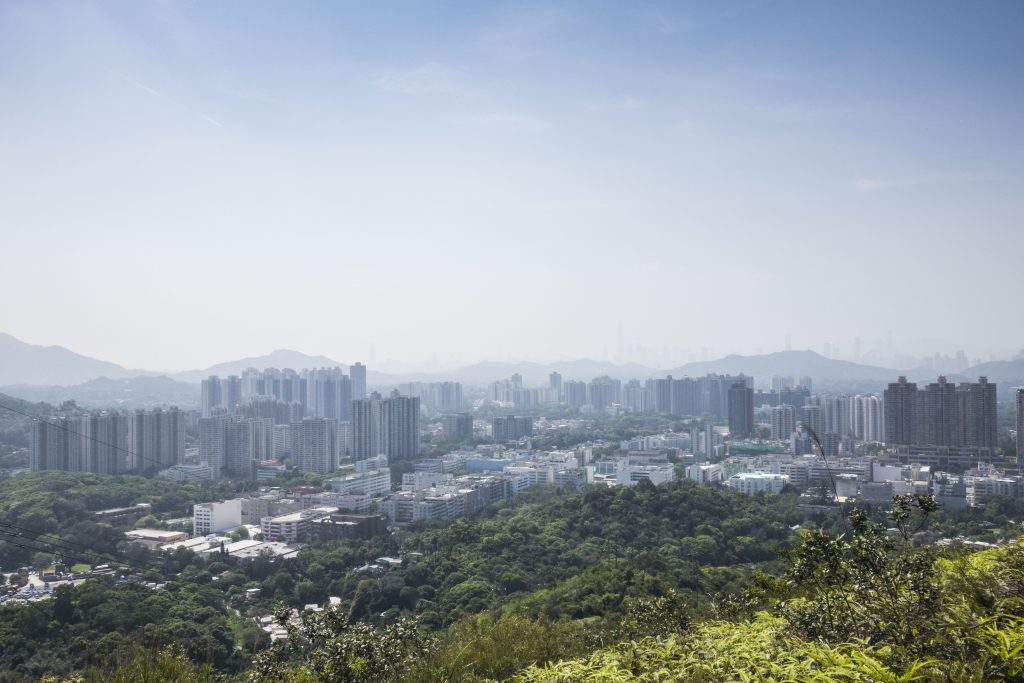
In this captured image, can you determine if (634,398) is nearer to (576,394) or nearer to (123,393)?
(576,394)

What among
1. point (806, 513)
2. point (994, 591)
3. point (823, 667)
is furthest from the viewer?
point (806, 513)

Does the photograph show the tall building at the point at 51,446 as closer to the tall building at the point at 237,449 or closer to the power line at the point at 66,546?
the tall building at the point at 237,449

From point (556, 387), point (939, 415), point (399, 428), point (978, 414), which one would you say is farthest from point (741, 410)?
point (556, 387)

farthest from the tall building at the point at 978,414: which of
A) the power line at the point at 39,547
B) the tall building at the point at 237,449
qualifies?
the tall building at the point at 237,449

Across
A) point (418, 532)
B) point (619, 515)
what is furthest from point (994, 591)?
point (418, 532)

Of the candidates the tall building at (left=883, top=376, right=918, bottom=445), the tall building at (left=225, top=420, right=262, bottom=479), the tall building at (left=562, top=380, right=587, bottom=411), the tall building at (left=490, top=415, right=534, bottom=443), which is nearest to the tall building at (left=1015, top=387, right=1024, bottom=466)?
the tall building at (left=883, top=376, right=918, bottom=445)

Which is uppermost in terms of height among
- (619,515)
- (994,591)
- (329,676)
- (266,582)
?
(994,591)

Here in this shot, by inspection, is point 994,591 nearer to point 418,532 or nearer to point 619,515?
point 619,515
